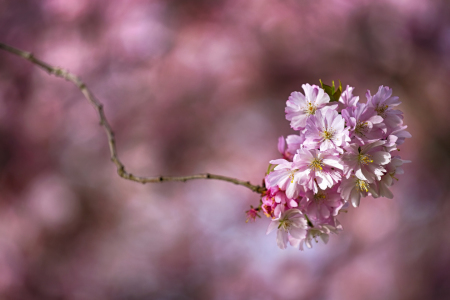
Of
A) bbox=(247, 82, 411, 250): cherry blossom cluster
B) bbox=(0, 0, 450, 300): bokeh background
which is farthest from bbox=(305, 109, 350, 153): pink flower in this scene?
bbox=(0, 0, 450, 300): bokeh background

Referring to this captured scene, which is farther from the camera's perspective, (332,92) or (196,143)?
(196,143)

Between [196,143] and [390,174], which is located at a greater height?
[196,143]

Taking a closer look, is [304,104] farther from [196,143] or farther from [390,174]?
[196,143]

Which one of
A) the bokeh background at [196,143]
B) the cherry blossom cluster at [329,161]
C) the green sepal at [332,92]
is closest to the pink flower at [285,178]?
the cherry blossom cluster at [329,161]

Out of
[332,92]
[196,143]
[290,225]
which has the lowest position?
[290,225]

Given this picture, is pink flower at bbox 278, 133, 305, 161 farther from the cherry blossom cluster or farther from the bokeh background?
the bokeh background

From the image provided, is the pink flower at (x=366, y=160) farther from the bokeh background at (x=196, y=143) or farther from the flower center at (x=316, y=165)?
the bokeh background at (x=196, y=143)

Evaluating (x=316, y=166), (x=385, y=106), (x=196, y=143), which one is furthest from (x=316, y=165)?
(x=196, y=143)
